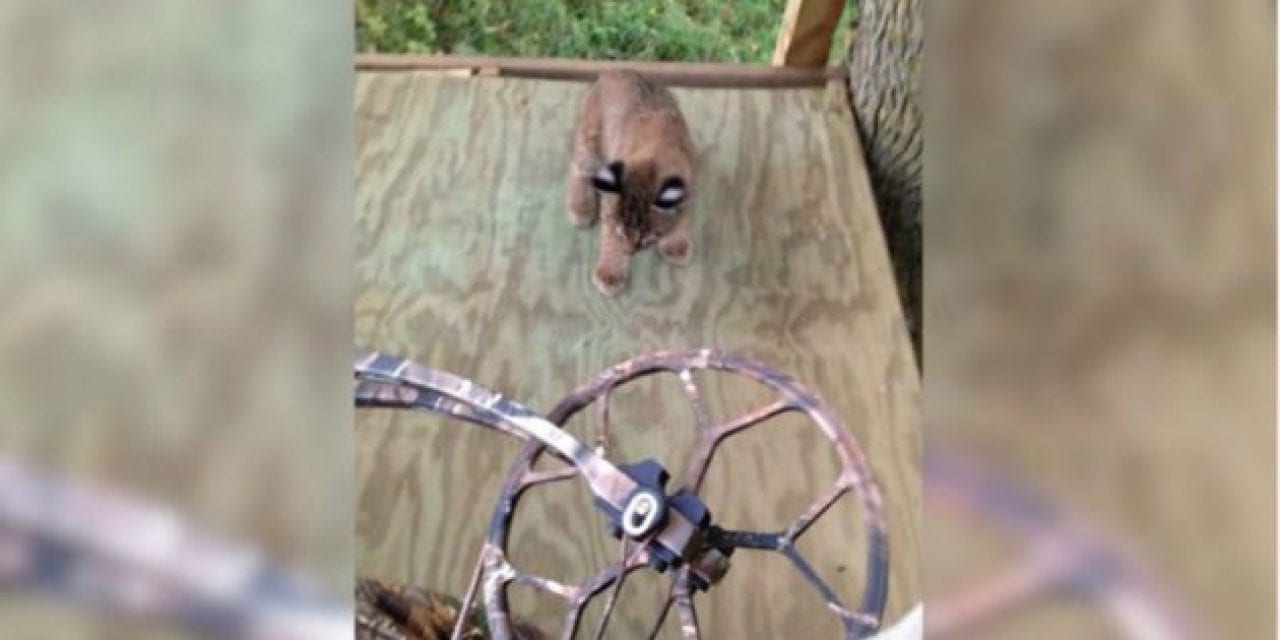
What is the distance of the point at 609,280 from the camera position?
1416 millimetres

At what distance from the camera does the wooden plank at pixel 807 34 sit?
5.43 ft

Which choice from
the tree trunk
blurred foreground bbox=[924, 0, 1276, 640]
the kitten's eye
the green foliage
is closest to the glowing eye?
the kitten's eye

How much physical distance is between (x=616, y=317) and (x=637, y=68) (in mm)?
433

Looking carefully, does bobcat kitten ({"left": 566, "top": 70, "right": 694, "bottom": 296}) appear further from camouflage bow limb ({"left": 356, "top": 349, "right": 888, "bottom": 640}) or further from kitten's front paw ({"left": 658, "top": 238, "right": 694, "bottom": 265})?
camouflage bow limb ({"left": 356, "top": 349, "right": 888, "bottom": 640})

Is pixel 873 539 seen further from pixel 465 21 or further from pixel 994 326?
Result: pixel 465 21

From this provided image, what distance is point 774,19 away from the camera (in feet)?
6.05

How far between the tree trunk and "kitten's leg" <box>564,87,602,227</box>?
0.98ft

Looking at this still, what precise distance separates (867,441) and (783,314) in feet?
0.64

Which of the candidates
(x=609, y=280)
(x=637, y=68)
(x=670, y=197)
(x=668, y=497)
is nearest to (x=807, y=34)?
(x=637, y=68)

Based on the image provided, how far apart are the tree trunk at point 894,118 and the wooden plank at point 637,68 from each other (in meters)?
0.08

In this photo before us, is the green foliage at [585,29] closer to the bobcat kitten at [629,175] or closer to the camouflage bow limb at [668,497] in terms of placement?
the bobcat kitten at [629,175]

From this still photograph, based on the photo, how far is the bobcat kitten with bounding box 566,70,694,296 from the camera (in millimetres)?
1452

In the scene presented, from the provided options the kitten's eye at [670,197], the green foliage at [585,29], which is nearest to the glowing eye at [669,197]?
the kitten's eye at [670,197]

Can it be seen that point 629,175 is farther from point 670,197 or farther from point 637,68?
point 637,68
